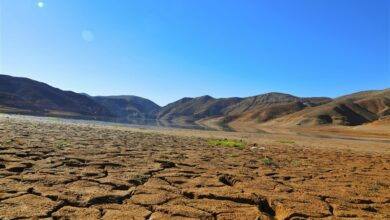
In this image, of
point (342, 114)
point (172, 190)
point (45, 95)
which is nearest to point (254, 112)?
point (342, 114)

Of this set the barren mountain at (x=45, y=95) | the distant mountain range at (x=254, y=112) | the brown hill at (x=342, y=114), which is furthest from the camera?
the barren mountain at (x=45, y=95)

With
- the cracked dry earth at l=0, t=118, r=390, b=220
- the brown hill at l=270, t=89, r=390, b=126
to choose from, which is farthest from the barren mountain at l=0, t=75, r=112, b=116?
the cracked dry earth at l=0, t=118, r=390, b=220

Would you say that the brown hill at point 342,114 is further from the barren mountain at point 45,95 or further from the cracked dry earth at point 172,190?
the cracked dry earth at point 172,190

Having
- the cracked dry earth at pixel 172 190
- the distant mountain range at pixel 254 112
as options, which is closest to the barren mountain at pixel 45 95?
the distant mountain range at pixel 254 112

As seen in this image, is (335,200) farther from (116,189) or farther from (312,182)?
(116,189)

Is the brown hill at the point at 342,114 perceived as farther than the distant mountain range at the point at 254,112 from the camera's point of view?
No

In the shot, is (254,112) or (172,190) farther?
(254,112)

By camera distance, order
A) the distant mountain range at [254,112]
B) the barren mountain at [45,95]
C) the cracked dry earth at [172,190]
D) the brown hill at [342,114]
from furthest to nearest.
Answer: the barren mountain at [45,95]
the distant mountain range at [254,112]
the brown hill at [342,114]
the cracked dry earth at [172,190]

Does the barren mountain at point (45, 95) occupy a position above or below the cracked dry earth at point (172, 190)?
above

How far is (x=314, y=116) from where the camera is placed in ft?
334

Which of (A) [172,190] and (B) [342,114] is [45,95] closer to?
(B) [342,114]

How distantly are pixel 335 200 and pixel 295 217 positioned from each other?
47.4 inches

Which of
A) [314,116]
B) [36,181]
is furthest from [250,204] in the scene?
[314,116]

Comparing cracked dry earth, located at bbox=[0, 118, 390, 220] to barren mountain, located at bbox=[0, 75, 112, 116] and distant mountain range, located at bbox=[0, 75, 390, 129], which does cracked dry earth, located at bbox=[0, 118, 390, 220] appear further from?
barren mountain, located at bbox=[0, 75, 112, 116]
